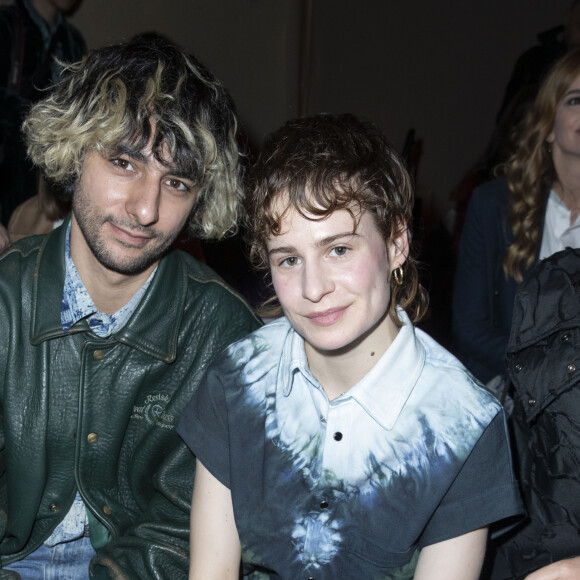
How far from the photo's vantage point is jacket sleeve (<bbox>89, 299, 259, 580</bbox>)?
1497 millimetres

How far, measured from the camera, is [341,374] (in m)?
1.42

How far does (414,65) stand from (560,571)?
4.18 metres

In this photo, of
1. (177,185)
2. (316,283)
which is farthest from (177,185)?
(316,283)

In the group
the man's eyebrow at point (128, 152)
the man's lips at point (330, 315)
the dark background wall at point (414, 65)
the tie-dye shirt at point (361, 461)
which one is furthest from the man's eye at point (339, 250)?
the dark background wall at point (414, 65)

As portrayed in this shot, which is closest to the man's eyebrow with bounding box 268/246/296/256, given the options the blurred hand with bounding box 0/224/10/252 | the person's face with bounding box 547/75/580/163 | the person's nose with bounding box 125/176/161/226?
the person's nose with bounding box 125/176/161/226

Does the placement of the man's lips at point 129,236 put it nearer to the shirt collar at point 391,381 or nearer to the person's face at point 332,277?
the person's face at point 332,277

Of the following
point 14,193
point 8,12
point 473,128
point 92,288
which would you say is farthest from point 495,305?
point 473,128

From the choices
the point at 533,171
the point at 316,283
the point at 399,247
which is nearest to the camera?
the point at 316,283

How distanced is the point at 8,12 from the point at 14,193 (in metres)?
0.77

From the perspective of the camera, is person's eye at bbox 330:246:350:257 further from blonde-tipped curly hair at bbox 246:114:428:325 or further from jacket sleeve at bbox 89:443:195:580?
jacket sleeve at bbox 89:443:195:580

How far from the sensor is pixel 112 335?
5.30 feet

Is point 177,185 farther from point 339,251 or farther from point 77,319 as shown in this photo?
point 339,251

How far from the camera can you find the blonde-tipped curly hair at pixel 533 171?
2.34m

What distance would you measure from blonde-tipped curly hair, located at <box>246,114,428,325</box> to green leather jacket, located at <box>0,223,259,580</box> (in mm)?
371
